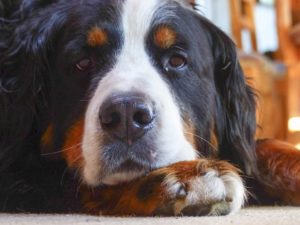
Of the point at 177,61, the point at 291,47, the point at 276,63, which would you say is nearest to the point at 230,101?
the point at 177,61

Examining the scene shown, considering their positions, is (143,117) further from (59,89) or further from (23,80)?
(23,80)

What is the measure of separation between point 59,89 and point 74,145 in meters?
0.23

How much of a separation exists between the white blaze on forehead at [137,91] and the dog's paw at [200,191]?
5.8 inches

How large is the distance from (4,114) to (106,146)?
0.50 metres

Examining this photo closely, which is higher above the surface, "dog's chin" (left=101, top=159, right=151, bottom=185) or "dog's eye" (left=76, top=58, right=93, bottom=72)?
"dog's eye" (left=76, top=58, right=93, bottom=72)

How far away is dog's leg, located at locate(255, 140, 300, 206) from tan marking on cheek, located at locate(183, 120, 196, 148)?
24 cm

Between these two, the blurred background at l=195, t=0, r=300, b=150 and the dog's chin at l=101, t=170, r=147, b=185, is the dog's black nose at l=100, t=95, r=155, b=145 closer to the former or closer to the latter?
the dog's chin at l=101, t=170, r=147, b=185

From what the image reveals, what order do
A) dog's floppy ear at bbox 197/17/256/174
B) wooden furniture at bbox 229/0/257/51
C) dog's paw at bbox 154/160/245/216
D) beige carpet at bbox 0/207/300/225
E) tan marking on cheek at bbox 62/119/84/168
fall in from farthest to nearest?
wooden furniture at bbox 229/0/257/51 → dog's floppy ear at bbox 197/17/256/174 → tan marking on cheek at bbox 62/119/84/168 → dog's paw at bbox 154/160/245/216 → beige carpet at bbox 0/207/300/225

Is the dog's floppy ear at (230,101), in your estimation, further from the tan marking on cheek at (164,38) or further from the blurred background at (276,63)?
the blurred background at (276,63)

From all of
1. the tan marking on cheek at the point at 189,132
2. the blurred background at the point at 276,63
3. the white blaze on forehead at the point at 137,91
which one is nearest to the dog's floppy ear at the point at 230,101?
the tan marking on cheek at the point at 189,132

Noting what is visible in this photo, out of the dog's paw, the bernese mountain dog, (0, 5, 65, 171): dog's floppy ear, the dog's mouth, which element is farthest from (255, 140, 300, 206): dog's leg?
(0, 5, 65, 171): dog's floppy ear

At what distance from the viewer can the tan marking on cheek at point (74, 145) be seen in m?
1.78

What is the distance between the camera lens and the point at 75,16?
1973mm

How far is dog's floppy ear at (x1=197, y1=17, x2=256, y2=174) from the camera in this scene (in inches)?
84.4
